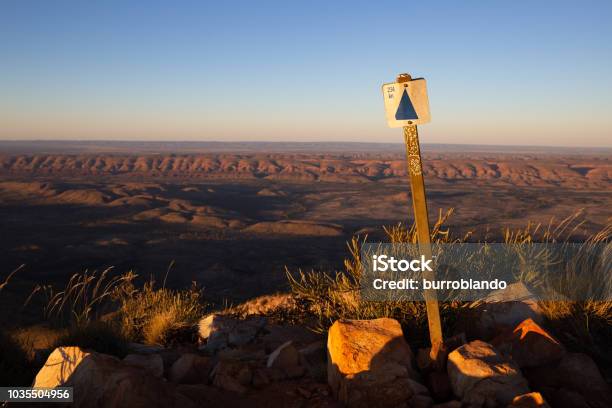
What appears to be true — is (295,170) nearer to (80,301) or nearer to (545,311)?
(80,301)

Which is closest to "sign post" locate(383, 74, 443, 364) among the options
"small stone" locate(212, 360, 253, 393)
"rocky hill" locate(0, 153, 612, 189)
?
"small stone" locate(212, 360, 253, 393)

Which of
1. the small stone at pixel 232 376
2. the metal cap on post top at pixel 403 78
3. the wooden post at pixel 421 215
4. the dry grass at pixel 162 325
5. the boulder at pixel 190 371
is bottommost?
the dry grass at pixel 162 325

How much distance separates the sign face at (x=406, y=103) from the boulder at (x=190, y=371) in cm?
260

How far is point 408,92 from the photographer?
370 centimetres

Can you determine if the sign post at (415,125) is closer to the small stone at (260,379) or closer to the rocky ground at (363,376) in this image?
the rocky ground at (363,376)

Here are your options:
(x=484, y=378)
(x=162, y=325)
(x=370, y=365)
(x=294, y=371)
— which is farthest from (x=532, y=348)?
(x=162, y=325)

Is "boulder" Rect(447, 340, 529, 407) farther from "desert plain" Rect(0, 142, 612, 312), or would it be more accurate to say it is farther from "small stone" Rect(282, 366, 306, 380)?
"desert plain" Rect(0, 142, 612, 312)

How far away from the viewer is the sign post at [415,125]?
146 inches

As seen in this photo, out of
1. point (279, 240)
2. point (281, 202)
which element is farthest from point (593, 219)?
point (281, 202)

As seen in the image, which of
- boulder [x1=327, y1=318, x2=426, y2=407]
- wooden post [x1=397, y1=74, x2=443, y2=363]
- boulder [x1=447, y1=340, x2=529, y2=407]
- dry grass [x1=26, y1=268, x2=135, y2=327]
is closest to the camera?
boulder [x1=447, y1=340, x2=529, y2=407]

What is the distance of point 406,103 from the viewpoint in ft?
12.2

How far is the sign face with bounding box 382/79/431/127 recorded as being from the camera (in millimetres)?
3689

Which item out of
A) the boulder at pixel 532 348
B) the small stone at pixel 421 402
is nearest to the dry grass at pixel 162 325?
the small stone at pixel 421 402

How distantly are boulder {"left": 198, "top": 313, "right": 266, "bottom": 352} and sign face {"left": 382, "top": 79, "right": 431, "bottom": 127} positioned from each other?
3258mm
